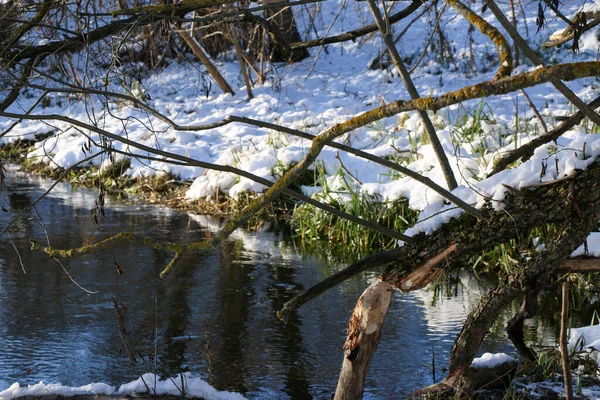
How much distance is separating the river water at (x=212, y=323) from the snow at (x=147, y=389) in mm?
179

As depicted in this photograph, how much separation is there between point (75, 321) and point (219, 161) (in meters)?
5.25

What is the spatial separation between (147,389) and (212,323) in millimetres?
1796

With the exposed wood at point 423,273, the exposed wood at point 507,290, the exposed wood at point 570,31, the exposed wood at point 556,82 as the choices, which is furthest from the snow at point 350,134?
the exposed wood at point 570,31

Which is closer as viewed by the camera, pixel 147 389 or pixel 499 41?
pixel 499 41

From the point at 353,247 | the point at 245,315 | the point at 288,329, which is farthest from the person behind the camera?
the point at 353,247

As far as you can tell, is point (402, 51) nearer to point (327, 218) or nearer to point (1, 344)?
point (327, 218)

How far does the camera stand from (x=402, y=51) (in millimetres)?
16516

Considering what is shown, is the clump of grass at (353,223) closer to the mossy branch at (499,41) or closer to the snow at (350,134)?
the snow at (350,134)

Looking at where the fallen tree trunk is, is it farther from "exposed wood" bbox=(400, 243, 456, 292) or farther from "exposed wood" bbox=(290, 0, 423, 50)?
"exposed wood" bbox=(290, 0, 423, 50)

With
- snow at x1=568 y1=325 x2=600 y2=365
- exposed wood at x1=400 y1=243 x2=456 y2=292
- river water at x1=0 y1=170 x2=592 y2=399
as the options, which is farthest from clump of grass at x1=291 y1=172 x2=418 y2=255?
exposed wood at x1=400 y1=243 x2=456 y2=292

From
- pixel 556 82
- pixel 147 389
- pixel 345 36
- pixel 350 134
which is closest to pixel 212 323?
pixel 147 389

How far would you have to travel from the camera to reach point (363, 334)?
3.46 metres

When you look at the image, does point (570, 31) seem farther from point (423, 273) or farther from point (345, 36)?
point (423, 273)

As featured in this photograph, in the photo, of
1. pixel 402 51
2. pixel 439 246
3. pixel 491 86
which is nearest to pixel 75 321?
pixel 439 246
